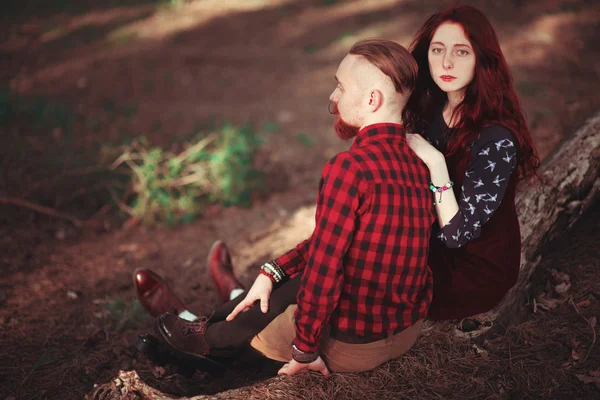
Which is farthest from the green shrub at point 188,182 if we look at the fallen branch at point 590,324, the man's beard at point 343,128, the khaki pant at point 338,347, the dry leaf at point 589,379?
the dry leaf at point 589,379

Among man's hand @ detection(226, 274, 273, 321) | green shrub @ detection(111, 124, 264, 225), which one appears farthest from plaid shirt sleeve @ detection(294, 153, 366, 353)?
green shrub @ detection(111, 124, 264, 225)

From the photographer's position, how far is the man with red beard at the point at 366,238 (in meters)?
1.60

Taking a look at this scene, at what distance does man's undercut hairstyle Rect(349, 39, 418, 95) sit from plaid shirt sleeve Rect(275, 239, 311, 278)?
76 cm

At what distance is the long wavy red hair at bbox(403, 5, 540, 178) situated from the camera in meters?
1.92

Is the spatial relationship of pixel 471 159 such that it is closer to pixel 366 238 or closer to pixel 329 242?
pixel 366 238

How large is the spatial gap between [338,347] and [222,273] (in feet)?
4.00

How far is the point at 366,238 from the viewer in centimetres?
166

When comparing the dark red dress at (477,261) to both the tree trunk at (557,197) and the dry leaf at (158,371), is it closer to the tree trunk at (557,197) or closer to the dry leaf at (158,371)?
the tree trunk at (557,197)

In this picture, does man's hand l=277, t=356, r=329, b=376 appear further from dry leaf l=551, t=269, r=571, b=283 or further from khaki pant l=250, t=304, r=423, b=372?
dry leaf l=551, t=269, r=571, b=283

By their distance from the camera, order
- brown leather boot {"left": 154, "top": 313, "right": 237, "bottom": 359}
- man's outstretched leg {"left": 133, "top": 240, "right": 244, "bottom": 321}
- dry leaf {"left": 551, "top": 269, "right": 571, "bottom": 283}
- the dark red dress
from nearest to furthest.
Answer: the dark red dress → brown leather boot {"left": 154, "top": 313, "right": 237, "bottom": 359} → dry leaf {"left": 551, "top": 269, "right": 571, "bottom": 283} → man's outstretched leg {"left": 133, "top": 240, "right": 244, "bottom": 321}

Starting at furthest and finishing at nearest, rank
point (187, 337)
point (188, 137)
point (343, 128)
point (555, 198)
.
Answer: point (188, 137) < point (555, 198) < point (187, 337) < point (343, 128)

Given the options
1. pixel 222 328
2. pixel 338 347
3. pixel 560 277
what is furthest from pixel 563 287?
pixel 222 328

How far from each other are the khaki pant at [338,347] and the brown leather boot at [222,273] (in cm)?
81

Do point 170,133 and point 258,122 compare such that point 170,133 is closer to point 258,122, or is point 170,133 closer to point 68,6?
point 258,122
